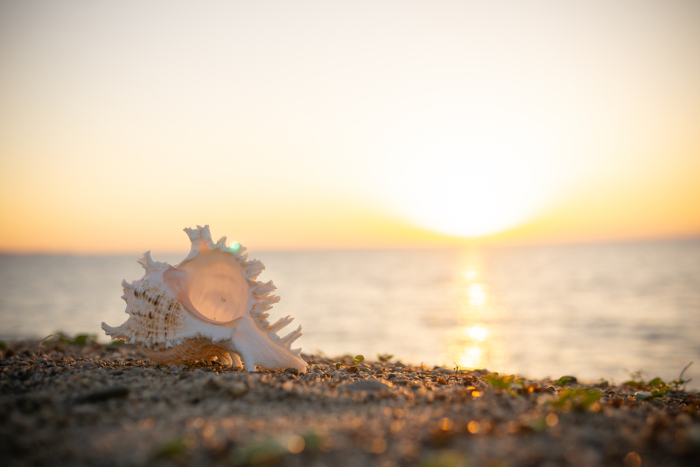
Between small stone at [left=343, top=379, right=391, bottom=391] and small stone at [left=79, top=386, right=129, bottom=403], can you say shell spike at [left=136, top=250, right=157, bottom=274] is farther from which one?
small stone at [left=343, top=379, right=391, bottom=391]

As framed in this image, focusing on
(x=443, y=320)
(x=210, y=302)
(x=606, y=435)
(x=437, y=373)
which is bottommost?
(x=443, y=320)

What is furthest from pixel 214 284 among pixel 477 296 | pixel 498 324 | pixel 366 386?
pixel 477 296

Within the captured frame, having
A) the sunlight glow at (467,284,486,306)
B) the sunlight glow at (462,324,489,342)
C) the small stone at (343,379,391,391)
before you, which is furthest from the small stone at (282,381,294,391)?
the sunlight glow at (467,284,486,306)

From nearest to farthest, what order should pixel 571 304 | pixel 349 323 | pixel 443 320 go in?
pixel 349 323
pixel 443 320
pixel 571 304

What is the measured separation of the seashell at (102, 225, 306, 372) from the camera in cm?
475

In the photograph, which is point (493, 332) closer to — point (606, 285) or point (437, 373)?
point (437, 373)

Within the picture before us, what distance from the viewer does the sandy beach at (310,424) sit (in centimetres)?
231

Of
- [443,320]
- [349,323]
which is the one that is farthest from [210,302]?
[443,320]

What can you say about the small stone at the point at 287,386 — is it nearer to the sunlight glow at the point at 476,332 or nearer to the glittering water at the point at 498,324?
the glittering water at the point at 498,324

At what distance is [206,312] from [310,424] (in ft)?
9.42

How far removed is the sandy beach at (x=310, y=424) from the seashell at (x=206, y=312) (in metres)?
0.51

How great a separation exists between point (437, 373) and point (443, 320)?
61.2ft

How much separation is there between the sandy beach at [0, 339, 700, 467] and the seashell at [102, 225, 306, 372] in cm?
51

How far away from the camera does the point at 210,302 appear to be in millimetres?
5320
